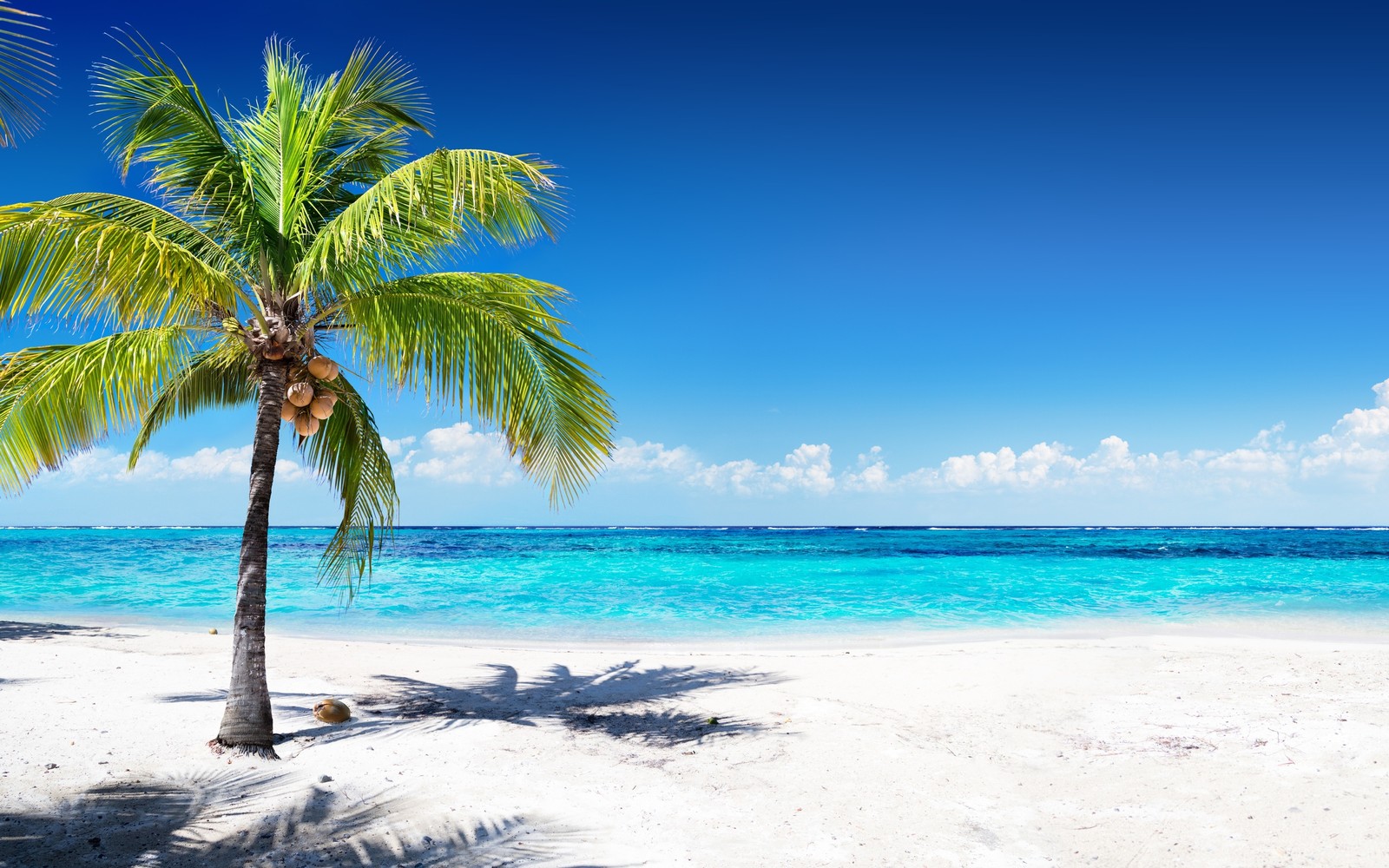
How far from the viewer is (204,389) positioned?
748 centimetres

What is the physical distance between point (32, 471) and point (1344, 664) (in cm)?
1326

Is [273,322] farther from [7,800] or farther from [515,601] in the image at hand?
[515,601]

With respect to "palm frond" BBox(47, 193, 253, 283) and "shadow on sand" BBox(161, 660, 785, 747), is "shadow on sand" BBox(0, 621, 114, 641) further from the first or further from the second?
"palm frond" BBox(47, 193, 253, 283)

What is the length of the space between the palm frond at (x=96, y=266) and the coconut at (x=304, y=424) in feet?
3.39

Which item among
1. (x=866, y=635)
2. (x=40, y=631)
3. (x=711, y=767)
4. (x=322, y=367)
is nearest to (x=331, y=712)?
(x=322, y=367)

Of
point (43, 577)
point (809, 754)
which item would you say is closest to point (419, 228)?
point (809, 754)

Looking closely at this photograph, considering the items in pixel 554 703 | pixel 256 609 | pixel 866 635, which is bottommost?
pixel 866 635

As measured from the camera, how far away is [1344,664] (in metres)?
9.18

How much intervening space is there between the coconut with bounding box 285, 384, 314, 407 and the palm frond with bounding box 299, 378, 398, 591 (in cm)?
148

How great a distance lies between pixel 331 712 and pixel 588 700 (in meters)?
2.38

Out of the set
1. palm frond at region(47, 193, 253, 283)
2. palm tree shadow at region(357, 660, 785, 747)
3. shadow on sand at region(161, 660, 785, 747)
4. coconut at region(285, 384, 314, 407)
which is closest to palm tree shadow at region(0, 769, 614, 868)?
shadow on sand at region(161, 660, 785, 747)

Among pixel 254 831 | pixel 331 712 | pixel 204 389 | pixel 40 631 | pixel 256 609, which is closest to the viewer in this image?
pixel 254 831

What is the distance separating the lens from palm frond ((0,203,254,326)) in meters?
4.48

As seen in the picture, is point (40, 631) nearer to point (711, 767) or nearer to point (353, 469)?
point (353, 469)
